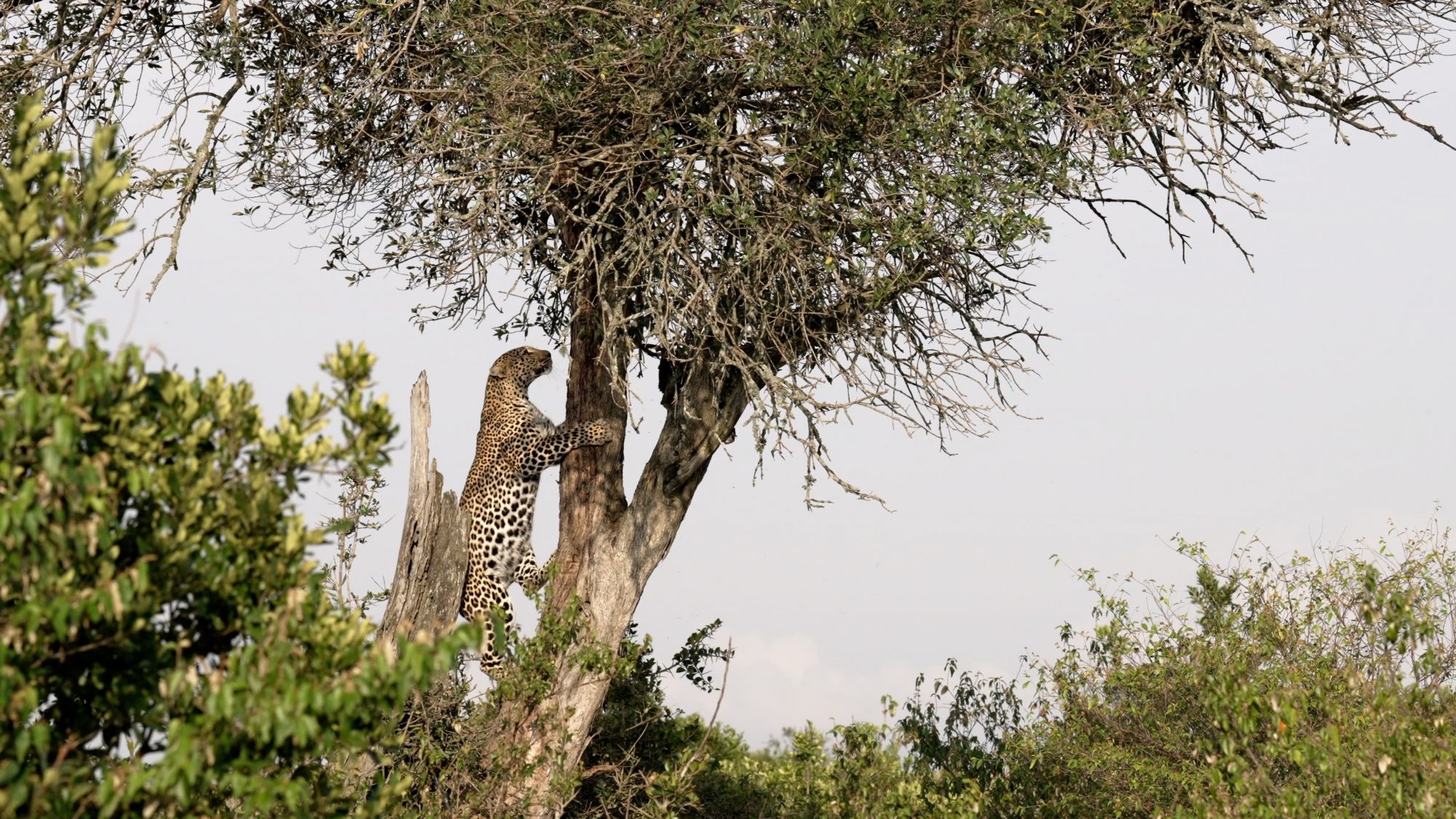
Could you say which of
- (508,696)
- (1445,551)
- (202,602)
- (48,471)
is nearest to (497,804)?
(508,696)

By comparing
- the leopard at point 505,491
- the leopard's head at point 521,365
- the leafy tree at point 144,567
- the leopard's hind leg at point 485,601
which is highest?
the leopard's head at point 521,365

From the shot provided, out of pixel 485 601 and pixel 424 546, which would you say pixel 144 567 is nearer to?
pixel 424 546

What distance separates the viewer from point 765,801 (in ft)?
Result: 43.8

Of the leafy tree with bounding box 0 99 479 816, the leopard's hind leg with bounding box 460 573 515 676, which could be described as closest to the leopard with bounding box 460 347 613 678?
the leopard's hind leg with bounding box 460 573 515 676

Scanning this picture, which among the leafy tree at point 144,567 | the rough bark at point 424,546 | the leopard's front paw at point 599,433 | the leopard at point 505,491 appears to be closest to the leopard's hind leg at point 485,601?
the leopard at point 505,491

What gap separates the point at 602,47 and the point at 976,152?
8.25 ft

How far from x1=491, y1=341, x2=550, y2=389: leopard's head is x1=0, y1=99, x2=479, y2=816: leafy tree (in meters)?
7.50

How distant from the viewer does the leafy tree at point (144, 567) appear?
3949 millimetres

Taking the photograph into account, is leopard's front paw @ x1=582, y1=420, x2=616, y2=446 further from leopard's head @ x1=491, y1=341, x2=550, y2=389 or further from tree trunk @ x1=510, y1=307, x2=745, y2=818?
leopard's head @ x1=491, y1=341, x2=550, y2=389

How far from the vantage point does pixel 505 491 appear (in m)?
11.6

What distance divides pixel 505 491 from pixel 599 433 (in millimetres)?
1339

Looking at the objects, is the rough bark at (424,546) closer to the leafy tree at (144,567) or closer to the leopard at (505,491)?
the leopard at (505,491)

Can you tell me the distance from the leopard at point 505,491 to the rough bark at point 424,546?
0.92 feet

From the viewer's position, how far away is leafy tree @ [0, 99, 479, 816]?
13.0 ft
